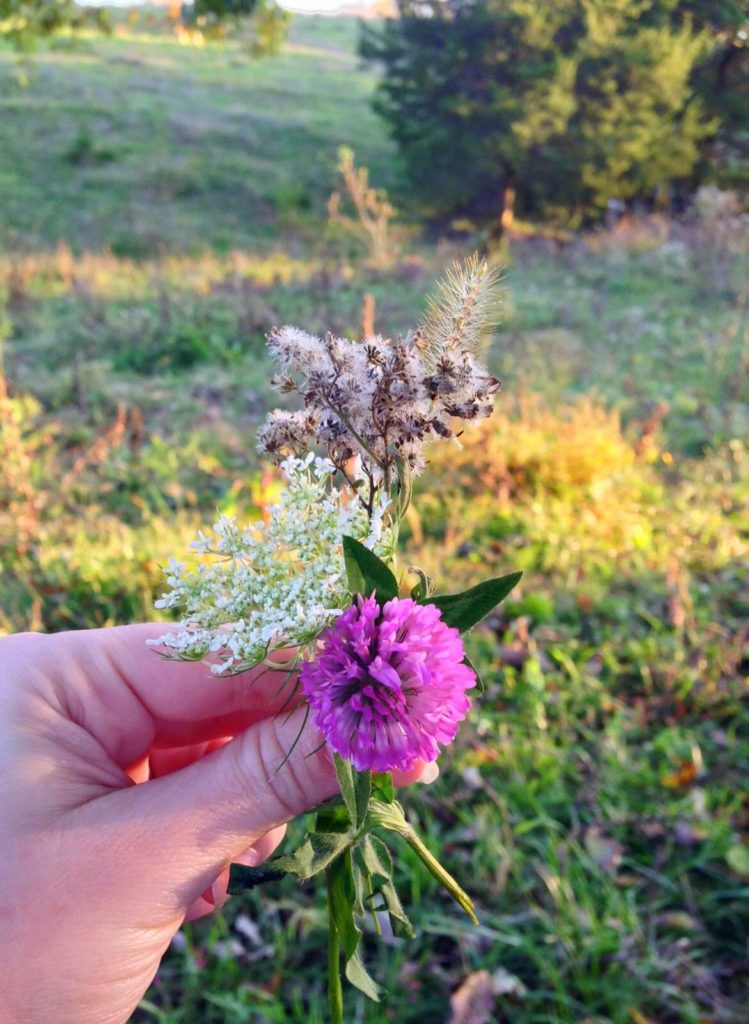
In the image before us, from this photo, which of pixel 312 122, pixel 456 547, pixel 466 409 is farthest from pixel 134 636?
pixel 312 122

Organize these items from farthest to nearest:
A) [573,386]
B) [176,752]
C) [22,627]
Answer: [573,386] → [22,627] → [176,752]

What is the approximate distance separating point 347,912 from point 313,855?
0.17 m

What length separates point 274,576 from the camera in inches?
44.2

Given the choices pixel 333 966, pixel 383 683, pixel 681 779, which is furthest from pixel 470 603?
pixel 681 779

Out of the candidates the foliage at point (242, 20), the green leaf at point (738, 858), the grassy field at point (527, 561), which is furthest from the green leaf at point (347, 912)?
the foliage at point (242, 20)

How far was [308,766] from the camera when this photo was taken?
4.09 feet

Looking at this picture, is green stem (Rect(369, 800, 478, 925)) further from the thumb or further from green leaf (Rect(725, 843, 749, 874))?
green leaf (Rect(725, 843, 749, 874))

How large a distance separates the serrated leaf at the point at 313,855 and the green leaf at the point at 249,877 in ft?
0.23

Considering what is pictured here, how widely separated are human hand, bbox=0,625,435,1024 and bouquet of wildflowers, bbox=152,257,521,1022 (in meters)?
0.16

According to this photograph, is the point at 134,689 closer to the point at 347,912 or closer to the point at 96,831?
the point at 96,831

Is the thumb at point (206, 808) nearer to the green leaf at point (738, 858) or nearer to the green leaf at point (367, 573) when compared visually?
the green leaf at point (367, 573)

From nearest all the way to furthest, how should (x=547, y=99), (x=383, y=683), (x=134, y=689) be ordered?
(x=383, y=683) < (x=134, y=689) < (x=547, y=99)

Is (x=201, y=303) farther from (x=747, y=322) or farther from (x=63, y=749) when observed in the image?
(x=63, y=749)

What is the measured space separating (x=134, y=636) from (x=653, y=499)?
13.2ft
